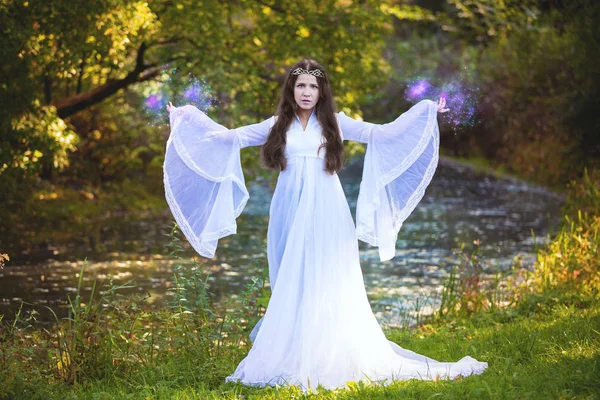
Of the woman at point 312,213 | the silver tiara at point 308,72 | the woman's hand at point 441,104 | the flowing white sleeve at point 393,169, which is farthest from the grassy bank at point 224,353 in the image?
the woman's hand at point 441,104

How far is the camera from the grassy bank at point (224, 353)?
462 centimetres

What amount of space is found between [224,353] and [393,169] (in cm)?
173

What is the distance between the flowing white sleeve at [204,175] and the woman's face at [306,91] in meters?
0.27

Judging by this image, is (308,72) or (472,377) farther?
(308,72)

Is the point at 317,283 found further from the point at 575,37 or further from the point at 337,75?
the point at 575,37

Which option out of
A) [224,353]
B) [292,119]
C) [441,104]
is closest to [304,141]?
[292,119]

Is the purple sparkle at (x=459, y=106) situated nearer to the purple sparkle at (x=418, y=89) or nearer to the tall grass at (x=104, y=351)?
the purple sparkle at (x=418, y=89)

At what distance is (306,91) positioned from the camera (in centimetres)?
523

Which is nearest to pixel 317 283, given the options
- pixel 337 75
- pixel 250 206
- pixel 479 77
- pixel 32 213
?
pixel 337 75

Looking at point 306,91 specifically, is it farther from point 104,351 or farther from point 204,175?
point 104,351

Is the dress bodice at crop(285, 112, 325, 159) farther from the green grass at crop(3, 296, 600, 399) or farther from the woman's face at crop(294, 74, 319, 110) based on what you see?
the green grass at crop(3, 296, 600, 399)

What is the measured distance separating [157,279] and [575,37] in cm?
946

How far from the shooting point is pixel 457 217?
15773 mm

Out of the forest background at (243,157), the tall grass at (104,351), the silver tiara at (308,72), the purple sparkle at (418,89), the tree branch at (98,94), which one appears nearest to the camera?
the tall grass at (104,351)
